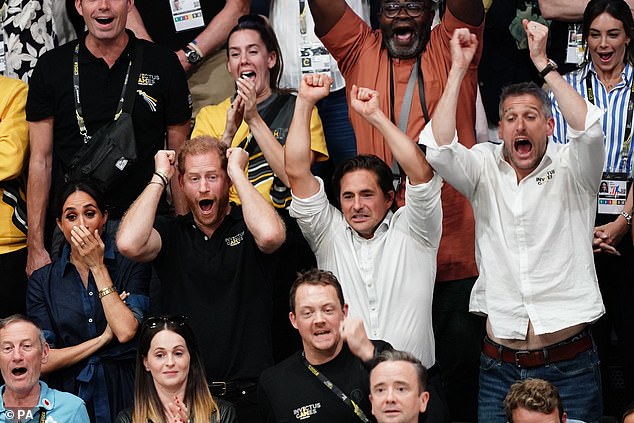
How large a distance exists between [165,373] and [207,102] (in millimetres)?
2133

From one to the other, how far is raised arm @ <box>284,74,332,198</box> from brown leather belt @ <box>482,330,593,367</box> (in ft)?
3.59

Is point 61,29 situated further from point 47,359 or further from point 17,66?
point 47,359

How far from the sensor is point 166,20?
7324mm

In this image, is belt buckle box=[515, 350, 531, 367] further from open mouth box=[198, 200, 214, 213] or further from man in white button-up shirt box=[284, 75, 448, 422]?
open mouth box=[198, 200, 214, 213]

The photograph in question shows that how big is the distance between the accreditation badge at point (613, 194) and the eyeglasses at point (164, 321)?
83.4 inches

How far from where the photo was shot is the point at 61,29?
7.36m

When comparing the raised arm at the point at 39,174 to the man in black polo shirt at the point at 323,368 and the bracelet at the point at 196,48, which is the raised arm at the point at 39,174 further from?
the man in black polo shirt at the point at 323,368

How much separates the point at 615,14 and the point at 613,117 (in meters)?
0.49

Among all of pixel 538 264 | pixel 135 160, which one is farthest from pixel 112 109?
pixel 538 264

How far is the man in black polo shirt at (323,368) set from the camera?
5418mm

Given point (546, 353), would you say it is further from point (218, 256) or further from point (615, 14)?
point (615, 14)

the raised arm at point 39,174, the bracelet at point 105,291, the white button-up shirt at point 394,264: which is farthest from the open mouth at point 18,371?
the white button-up shirt at point 394,264

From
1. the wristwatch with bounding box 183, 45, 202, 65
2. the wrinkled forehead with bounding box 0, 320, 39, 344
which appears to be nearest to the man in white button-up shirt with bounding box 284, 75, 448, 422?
the wrinkled forehead with bounding box 0, 320, 39, 344

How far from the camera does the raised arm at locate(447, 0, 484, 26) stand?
Result: 627cm
